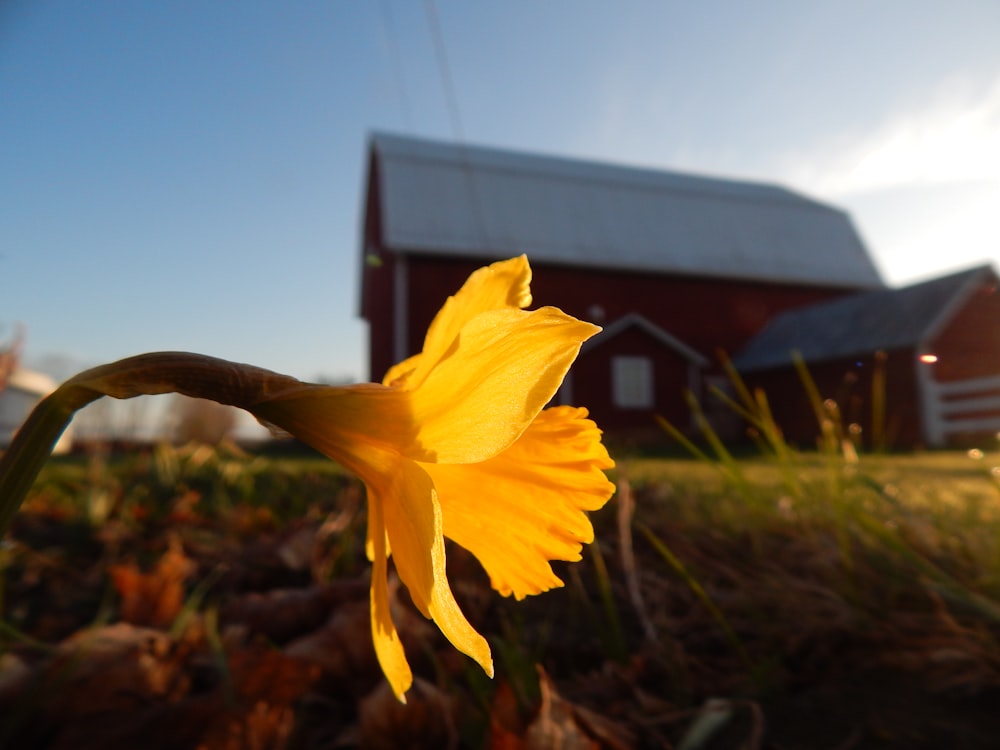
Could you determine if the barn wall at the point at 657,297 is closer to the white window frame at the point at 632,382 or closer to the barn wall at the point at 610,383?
the barn wall at the point at 610,383

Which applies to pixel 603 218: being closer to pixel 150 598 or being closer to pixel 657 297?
pixel 657 297

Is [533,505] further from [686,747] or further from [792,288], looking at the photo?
[792,288]

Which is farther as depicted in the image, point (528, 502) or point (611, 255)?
point (611, 255)

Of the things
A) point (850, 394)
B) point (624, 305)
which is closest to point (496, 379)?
point (850, 394)

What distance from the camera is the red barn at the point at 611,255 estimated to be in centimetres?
1293

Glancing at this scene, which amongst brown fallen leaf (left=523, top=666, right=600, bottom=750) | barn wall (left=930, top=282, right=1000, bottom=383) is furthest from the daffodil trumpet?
barn wall (left=930, top=282, right=1000, bottom=383)

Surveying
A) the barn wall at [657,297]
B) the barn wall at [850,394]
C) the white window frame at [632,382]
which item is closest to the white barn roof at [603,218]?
the barn wall at [657,297]

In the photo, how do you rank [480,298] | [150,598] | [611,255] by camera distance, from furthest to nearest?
[611,255] → [150,598] → [480,298]

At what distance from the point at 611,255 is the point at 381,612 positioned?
1393 centimetres

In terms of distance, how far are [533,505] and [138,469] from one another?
403 centimetres

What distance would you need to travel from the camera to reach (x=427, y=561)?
46cm

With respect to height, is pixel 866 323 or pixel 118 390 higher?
pixel 866 323

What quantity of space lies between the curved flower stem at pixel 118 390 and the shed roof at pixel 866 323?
1255 centimetres

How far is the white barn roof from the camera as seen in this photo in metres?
13.2
